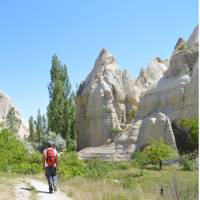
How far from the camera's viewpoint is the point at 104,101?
49.3m

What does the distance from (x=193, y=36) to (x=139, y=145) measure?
55.6 ft

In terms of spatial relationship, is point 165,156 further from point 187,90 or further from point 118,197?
point 118,197

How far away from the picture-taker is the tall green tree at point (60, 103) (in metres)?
48.4

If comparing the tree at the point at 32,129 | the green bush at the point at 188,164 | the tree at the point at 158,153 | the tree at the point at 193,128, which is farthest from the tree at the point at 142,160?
the tree at the point at 32,129

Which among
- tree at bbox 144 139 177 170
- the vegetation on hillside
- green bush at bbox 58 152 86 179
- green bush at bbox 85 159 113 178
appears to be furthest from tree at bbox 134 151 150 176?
the vegetation on hillside

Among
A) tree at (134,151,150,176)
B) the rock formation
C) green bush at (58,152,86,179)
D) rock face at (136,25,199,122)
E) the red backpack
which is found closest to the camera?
the red backpack

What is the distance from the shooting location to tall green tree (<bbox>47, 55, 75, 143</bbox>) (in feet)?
159

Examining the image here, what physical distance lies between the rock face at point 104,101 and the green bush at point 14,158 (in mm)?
21243

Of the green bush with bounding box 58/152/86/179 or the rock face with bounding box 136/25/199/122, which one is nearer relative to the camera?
the green bush with bounding box 58/152/86/179

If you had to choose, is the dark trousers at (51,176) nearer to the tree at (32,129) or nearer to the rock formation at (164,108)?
the rock formation at (164,108)

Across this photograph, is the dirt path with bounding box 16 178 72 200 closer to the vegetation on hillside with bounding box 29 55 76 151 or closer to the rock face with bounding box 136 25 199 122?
the rock face with bounding box 136 25 199 122

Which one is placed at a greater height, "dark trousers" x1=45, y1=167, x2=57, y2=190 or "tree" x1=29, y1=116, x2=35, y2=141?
"tree" x1=29, y1=116, x2=35, y2=141

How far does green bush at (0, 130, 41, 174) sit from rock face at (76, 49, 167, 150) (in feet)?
69.7

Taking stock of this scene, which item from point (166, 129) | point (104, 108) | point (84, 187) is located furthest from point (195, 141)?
point (84, 187)
